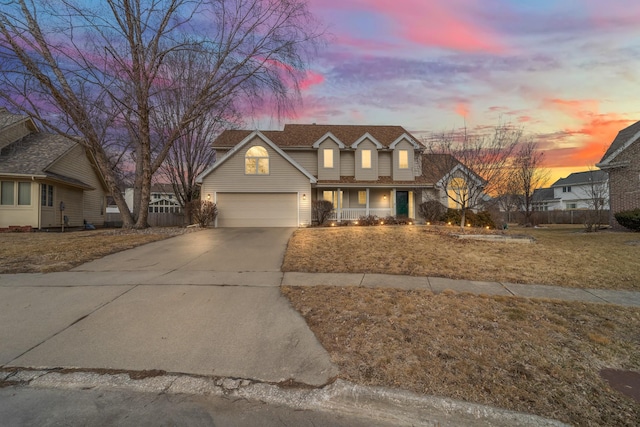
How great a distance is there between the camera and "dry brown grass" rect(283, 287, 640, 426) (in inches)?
134

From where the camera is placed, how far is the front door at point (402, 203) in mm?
23594

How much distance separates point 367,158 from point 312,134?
4410mm

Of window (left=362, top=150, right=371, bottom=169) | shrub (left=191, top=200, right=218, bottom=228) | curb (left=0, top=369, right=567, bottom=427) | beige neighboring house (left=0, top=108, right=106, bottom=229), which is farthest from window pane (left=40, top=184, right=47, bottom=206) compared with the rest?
curb (left=0, top=369, right=567, bottom=427)

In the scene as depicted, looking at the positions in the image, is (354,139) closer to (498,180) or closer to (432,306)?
(498,180)

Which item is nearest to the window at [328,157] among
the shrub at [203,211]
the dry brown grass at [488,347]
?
the shrub at [203,211]

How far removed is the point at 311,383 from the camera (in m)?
3.70

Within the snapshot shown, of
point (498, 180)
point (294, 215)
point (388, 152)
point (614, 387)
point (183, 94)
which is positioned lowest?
point (614, 387)

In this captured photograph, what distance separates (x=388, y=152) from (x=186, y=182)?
52.2 feet

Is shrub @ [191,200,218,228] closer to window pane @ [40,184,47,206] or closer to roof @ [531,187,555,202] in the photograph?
window pane @ [40,184,47,206]

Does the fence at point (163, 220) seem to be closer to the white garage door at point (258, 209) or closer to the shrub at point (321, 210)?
the white garage door at point (258, 209)

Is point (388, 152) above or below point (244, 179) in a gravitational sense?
→ above

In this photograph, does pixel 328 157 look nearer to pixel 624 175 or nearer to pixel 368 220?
pixel 368 220

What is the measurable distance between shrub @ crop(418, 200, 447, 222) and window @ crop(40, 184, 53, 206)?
22033 mm

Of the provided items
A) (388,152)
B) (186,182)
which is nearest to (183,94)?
(186,182)
